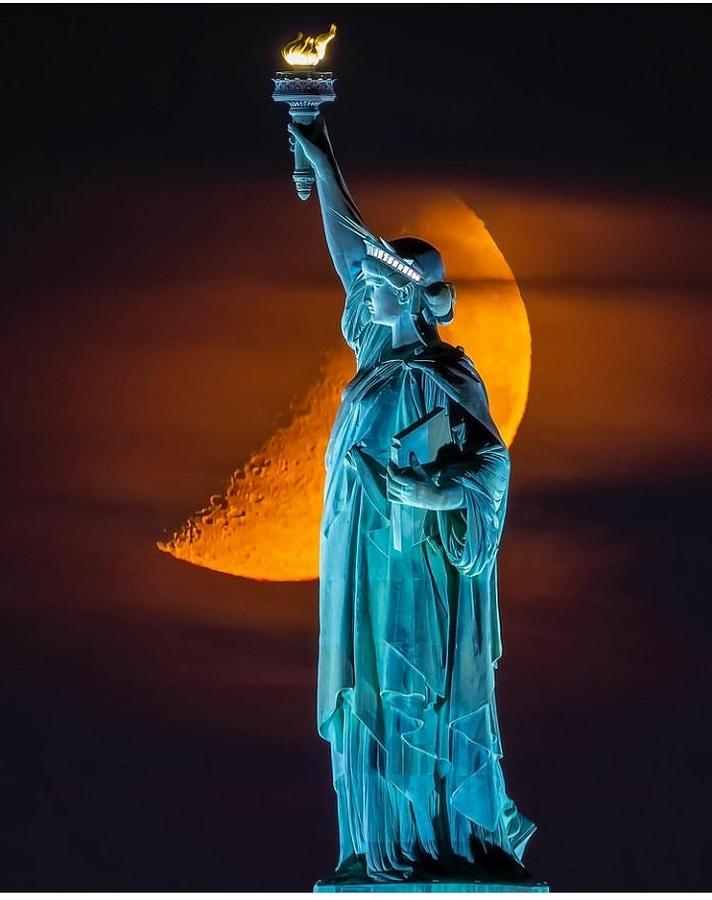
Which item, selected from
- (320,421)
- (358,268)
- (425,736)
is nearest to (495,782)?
(425,736)

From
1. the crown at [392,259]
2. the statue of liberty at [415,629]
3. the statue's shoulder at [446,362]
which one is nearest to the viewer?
the statue of liberty at [415,629]

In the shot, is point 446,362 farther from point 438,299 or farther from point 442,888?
point 442,888

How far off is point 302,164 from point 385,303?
102 centimetres

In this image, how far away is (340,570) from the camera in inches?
749

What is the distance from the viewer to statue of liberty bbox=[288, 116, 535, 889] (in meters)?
18.8

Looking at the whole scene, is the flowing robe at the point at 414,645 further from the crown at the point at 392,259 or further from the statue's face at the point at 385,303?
the crown at the point at 392,259

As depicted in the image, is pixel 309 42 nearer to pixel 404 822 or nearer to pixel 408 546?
pixel 408 546

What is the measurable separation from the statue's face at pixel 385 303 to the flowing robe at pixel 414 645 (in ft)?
1.18

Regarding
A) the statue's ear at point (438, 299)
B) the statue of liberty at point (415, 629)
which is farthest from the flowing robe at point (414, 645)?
the statue's ear at point (438, 299)

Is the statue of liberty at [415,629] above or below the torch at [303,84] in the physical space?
below

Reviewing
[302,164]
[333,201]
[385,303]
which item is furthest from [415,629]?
[302,164]

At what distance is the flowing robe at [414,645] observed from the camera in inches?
740

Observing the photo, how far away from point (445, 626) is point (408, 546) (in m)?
0.51

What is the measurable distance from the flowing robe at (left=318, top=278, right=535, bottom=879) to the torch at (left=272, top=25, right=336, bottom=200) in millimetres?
1613
